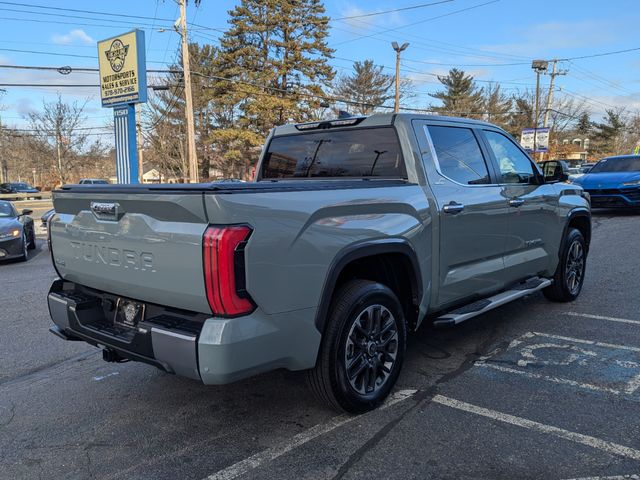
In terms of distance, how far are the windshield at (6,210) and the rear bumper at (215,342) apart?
8.93 metres

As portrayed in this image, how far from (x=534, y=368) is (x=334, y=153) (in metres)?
2.36

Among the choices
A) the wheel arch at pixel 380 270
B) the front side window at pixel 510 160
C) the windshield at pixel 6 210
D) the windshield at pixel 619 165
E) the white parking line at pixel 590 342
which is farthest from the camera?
the windshield at pixel 619 165

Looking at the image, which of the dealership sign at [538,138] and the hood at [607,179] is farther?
the dealership sign at [538,138]

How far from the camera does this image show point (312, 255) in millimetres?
2836

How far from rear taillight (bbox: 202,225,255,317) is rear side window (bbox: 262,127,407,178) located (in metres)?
1.80

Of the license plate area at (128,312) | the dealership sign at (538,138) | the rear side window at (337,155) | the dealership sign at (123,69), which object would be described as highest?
the dealership sign at (123,69)

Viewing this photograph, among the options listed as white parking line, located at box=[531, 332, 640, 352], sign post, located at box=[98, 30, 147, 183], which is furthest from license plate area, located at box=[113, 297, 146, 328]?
sign post, located at box=[98, 30, 147, 183]

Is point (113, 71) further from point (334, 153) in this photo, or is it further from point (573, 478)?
point (573, 478)

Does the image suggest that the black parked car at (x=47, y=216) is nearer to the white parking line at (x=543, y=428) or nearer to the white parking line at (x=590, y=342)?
the white parking line at (x=543, y=428)

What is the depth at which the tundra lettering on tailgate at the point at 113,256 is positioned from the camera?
2.78 metres

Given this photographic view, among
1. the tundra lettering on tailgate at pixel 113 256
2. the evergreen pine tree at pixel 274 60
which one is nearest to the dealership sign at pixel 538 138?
the evergreen pine tree at pixel 274 60

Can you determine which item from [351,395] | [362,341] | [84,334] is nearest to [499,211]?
[362,341]

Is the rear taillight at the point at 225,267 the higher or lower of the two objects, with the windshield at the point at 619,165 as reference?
lower

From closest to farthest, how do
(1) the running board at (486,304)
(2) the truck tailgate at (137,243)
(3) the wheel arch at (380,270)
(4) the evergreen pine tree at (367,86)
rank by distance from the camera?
(2) the truck tailgate at (137,243), (3) the wheel arch at (380,270), (1) the running board at (486,304), (4) the evergreen pine tree at (367,86)
